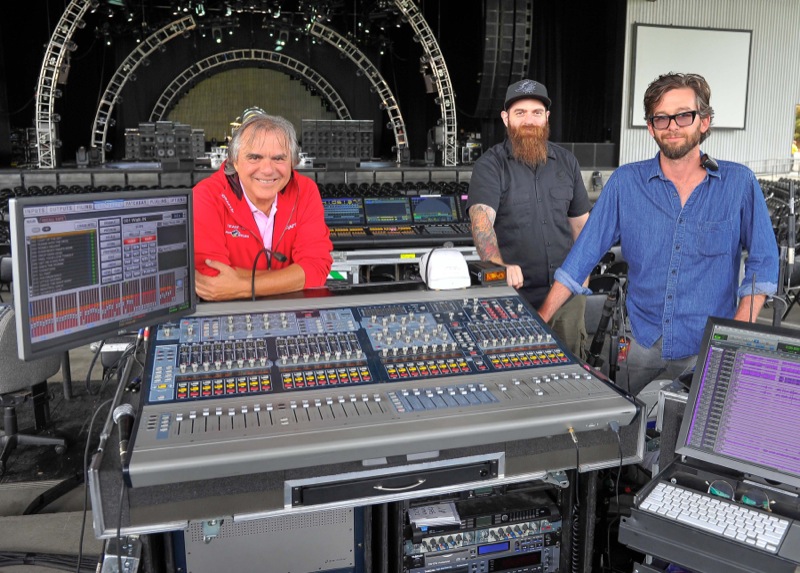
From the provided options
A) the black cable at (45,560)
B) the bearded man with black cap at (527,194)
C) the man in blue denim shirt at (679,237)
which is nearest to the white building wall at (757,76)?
the bearded man with black cap at (527,194)

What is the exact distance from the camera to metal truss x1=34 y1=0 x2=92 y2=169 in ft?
28.4

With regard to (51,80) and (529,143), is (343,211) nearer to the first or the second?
(529,143)

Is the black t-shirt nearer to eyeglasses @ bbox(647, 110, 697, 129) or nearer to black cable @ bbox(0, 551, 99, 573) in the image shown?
eyeglasses @ bbox(647, 110, 697, 129)

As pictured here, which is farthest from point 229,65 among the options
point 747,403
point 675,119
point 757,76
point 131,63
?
point 747,403

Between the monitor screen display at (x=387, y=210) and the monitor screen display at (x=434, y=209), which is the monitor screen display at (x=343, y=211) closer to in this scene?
the monitor screen display at (x=387, y=210)

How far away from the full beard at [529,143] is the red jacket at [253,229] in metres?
0.92

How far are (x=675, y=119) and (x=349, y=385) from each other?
1215mm

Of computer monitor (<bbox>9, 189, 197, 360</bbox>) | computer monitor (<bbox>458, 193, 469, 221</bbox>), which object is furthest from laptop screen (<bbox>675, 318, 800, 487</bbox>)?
computer monitor (<bbox>458, 193, 469, 221</bbox>)

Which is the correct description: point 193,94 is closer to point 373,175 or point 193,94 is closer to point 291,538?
point 373,175

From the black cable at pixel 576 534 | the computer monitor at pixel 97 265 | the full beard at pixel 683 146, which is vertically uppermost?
the full beard at pixel 683 146

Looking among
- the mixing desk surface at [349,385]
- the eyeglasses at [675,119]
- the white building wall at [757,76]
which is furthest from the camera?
the white building wall at [757,76]

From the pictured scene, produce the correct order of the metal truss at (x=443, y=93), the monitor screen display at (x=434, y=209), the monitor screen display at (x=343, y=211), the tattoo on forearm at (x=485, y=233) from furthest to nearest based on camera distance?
the metal truss at (x=443, y=93) < the monitor screen display at (x=434, y=209) < the monitor screen display at (x=343, y=211) < the tattoo on forearm at (x=485, y=233)

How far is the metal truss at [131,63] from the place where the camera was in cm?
1111

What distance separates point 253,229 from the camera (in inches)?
93.6
